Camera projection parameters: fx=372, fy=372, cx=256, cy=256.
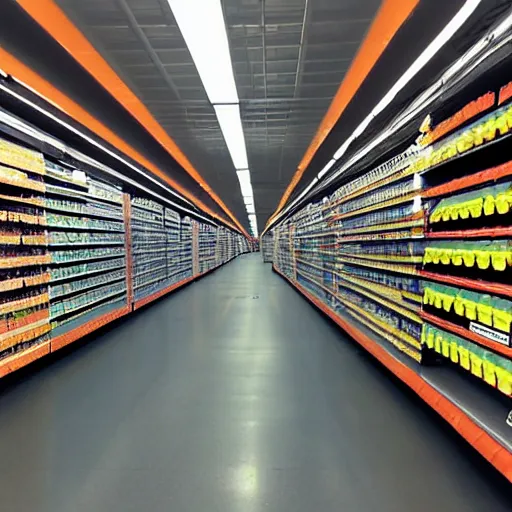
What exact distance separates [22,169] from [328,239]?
13.9 feet

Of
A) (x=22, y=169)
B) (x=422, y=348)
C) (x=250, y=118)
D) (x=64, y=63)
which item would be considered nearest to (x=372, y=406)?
(x=422, y=348)

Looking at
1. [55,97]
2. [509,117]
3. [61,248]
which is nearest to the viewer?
[509,117]

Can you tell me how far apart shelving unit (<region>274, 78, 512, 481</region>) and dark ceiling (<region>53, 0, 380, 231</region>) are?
4.32ft

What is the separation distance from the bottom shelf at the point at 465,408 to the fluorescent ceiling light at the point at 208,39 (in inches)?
113

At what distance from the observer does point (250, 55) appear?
12.2 feet

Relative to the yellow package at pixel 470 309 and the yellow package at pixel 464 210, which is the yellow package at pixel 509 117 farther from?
the yellow package at pixel 470 309

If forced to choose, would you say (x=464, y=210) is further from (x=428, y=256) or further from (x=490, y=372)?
(x=490, y=372)

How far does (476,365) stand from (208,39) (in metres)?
2.93

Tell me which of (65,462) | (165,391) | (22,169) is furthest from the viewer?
(22,169)

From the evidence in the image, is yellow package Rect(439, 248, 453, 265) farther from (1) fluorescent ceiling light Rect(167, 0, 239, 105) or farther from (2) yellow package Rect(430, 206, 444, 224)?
(1) fluorescent ceiling light Rect(167, 0, 239, 105)

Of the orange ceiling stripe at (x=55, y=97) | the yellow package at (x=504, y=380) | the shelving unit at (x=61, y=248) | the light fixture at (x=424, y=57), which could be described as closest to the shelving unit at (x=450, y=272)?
the yellow package at (x=504, y=380)

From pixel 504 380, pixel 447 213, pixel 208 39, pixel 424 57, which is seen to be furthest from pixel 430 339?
pixel 208 39

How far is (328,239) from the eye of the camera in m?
5.96

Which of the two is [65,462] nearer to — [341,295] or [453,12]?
[453,12]
